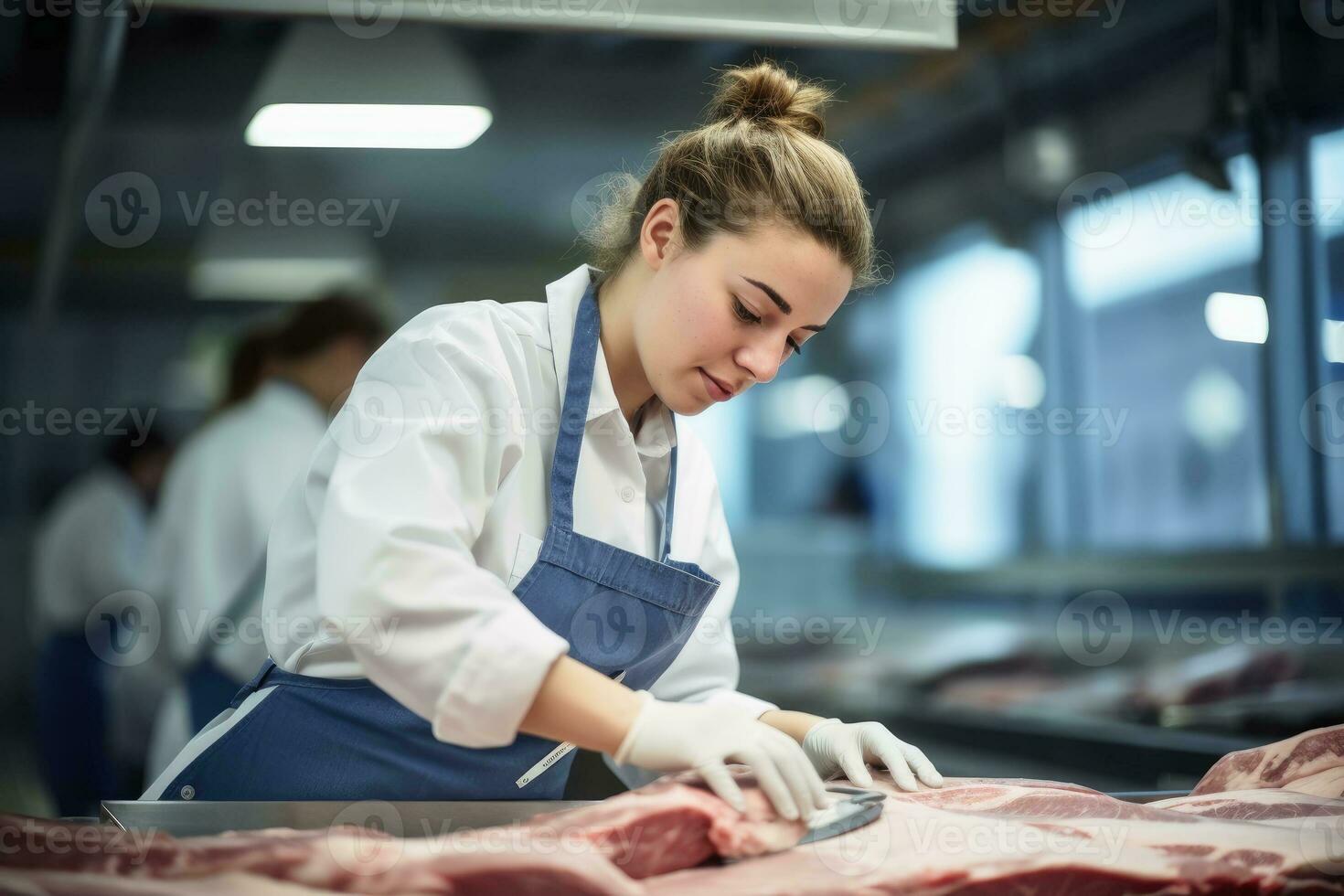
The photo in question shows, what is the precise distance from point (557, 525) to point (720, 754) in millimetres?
389

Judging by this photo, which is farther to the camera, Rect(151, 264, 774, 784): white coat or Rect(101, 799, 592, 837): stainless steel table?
Rect(101, 799, 592, 837): stainless steel table

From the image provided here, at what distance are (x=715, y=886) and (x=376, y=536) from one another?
475mm

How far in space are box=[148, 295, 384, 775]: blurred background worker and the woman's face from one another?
151 centimetres

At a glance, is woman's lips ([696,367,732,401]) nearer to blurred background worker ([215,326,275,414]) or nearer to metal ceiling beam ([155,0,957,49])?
metal ceiling beam ([155,0,957,49])

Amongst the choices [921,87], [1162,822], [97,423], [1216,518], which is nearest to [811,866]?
[1162,822]

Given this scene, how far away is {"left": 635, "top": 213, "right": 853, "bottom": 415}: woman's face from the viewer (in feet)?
4.66

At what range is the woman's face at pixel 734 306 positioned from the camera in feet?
4.66

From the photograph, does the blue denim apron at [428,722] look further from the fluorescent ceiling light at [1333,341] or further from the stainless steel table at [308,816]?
the fluorescent ceiling light at [1333,341]

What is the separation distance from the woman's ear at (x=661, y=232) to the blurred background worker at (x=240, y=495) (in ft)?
4.87

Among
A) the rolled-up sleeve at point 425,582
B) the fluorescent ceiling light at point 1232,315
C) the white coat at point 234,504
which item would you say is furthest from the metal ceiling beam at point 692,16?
the fluorescent ceiling light at point 1232,315

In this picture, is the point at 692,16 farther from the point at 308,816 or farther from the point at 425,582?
the point at 308,816

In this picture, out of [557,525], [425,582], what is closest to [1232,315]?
[557,525]

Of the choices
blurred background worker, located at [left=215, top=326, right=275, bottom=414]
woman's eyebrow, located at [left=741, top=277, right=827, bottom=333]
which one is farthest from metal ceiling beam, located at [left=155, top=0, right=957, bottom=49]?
blurred background worker, located at [left=215, top=326, right=275, bottom=414]

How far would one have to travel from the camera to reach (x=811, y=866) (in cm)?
108
